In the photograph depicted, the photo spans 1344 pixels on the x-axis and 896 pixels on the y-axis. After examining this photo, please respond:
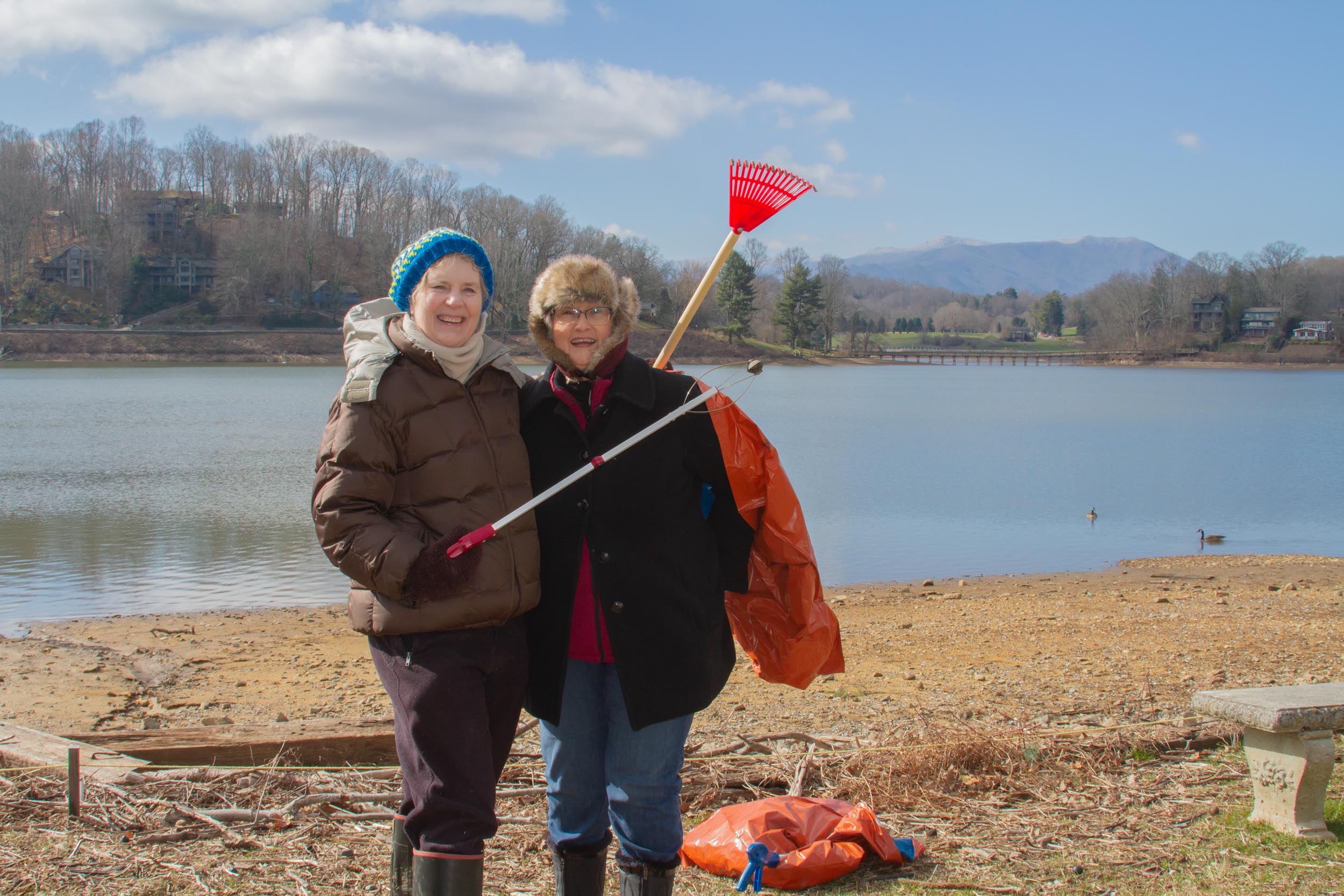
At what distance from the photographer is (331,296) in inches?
3236

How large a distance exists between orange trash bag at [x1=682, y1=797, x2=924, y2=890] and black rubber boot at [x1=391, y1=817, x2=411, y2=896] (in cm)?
96

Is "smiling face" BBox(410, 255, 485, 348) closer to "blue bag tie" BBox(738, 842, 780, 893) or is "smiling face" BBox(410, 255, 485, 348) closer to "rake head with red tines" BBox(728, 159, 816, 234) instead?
"rake head with red tines" BBox(728, 159, 816, 234)

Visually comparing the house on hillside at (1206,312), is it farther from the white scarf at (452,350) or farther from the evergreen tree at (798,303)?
the white scarf at (452,350)

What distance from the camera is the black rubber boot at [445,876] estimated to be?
240cm

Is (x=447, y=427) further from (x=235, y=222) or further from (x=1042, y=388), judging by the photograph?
(x=235, y=222)

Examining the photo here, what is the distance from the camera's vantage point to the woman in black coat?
2566mm

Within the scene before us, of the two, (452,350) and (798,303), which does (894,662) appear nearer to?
(452,350)

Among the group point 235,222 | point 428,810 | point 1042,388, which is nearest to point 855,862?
point 428,810

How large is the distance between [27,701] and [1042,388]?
6447cm

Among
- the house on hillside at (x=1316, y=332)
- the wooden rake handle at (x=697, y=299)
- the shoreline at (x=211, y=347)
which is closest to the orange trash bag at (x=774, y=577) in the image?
the wooden rake handle at (x=697, y=299)

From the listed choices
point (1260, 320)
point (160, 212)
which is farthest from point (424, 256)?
point (1260, 320)

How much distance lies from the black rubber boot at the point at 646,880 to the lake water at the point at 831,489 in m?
8.80

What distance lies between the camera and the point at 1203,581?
1164 cm

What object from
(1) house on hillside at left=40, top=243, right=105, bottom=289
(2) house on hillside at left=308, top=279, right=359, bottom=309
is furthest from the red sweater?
(1) house on hillside at left=40, top=243, right=105, bottom=289
